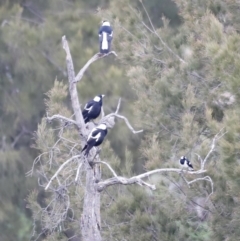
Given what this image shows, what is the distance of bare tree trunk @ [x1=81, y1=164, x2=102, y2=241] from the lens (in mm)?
4973

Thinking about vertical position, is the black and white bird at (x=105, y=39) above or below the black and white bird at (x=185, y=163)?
above

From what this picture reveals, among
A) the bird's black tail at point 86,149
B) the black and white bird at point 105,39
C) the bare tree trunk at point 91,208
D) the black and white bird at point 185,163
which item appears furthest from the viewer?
the black and white bird at point 105,39

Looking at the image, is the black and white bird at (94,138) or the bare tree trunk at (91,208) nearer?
the black and white bird at (94,138)

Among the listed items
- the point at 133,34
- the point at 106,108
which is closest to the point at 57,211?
the point at 133,34

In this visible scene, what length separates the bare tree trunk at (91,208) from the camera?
4.97 m

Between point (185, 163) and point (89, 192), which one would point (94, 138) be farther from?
point (185, 163)

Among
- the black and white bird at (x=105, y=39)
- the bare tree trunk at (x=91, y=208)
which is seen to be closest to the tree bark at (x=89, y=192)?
the bare tree trunk at (x=91, y=208)

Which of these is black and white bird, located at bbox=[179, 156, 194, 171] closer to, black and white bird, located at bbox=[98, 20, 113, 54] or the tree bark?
the tree bark

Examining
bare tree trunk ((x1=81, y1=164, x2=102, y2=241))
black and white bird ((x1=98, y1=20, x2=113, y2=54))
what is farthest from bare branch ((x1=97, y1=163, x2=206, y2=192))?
black and white bird ((x1=98, y1=20, x2=113, y2=54))

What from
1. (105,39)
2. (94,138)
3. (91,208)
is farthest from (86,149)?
(105,39)

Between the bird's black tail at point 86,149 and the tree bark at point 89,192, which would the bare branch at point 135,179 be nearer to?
the tree bark at point 89,192

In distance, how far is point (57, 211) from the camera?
502 centimetres

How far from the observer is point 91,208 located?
498 cm

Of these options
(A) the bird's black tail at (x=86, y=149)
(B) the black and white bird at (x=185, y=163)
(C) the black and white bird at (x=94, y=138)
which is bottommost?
(B) the black and white bird at (x=185, y=163)
